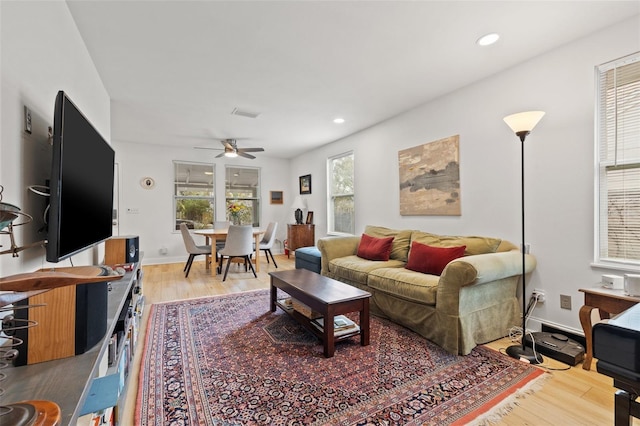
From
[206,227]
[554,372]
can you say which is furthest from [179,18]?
[206,227]

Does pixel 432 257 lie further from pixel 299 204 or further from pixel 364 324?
pixel 299 204

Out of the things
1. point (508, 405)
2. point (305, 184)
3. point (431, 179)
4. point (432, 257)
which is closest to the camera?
point (508, 405)

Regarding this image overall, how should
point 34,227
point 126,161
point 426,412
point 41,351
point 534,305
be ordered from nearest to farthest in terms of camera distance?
point 41,351, point 34,227, point 426,412, point 534,305, point 126,161

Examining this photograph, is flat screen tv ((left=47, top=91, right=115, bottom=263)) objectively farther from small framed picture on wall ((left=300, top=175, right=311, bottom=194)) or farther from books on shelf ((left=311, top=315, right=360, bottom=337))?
small framed picture on wall ((left=300, top=175, right=311, bottom=194))

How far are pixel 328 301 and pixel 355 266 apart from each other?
1.16 m

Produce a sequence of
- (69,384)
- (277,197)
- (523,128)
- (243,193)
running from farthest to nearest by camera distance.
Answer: (277,197)
(243,193)
(523,128)
(69,384)

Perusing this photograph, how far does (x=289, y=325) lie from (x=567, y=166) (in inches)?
106

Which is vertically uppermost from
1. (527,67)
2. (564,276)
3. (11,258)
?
(527,67)

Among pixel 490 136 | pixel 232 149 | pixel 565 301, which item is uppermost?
pixel 232 149

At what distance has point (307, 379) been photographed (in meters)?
1.81

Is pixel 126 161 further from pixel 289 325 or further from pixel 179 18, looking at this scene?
pixel 289 325

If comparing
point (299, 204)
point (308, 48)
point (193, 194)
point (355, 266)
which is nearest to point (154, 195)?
point (193, 194)

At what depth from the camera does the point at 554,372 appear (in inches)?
75.5

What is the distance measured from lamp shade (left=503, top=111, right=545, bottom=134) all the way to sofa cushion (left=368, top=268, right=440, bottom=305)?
4.39ft
